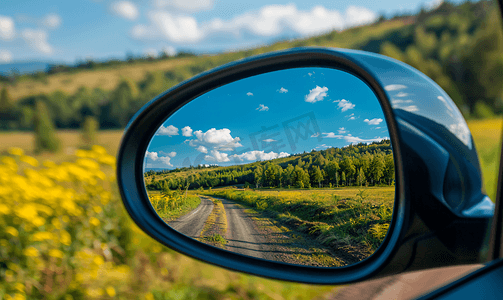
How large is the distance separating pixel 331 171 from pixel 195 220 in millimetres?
599

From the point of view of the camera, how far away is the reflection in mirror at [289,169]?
3.24ft

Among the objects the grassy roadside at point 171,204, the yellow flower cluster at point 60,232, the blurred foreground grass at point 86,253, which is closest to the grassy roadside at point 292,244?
the grassy roadside at point 171,204

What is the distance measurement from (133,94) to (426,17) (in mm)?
33730

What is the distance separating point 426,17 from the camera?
35938 millimetres

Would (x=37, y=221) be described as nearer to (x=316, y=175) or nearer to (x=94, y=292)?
(x=94, y=292)

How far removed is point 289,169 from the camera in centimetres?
103

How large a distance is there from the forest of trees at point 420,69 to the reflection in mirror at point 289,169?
5.17 meters

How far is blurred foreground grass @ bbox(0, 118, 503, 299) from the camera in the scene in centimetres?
321

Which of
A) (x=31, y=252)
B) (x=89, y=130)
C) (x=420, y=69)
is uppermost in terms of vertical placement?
(x=420, y=69)

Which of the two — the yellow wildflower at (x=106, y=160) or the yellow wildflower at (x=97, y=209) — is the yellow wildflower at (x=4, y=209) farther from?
the yellow wildflower at (x=106, y=160)

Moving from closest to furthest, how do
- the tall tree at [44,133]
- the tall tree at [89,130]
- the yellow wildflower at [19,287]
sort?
the yellow wildflower at [19,287] → the tall tree at [89,130] → the tall tree at [44,133]

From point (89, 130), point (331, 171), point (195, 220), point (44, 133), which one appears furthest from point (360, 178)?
point (44, 133)

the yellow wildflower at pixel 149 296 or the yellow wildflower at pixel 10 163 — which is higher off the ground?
the yellow wildflower at pixel 10 163

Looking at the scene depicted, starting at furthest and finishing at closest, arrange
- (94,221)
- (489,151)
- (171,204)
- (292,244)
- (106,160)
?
1. (489,151)
2. (106,160)
3. (94,221)
4. (171,204)
5. (292,244)
